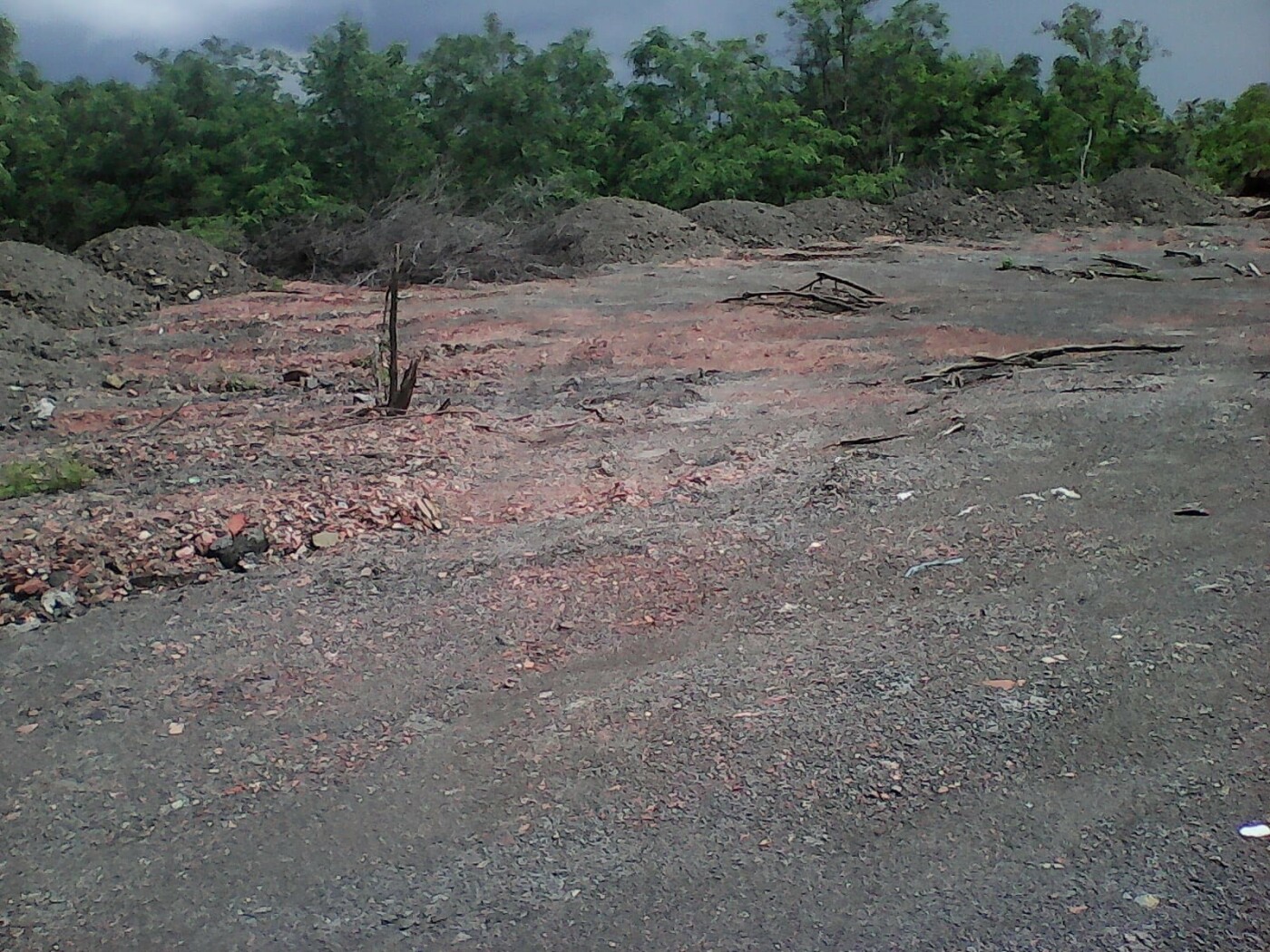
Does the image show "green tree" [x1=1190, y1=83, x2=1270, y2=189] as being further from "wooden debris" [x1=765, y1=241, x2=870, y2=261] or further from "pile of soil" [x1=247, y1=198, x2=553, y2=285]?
"pile of soil" [x1=247, y1=198, x2=553, y2=285]

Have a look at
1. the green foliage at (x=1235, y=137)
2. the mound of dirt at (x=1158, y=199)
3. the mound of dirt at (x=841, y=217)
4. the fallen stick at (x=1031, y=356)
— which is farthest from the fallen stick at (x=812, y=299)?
the green foliage at (x=1235, y=137)

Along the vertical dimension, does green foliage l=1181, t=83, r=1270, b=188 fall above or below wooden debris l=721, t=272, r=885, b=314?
above

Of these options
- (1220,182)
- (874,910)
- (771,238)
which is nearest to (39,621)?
(874,910)

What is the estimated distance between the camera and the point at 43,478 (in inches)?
257

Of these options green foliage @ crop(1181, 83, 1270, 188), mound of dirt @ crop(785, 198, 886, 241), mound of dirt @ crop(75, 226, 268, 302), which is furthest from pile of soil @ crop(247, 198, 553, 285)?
green foliage @ crop(1181, 83, 1270, 188)

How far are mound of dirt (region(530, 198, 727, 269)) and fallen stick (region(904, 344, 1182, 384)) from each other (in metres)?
10.8

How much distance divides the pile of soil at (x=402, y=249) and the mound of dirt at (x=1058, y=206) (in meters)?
10.9

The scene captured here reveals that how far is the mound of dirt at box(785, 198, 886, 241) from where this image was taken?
23734mm

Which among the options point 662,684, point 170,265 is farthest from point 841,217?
point 662,684

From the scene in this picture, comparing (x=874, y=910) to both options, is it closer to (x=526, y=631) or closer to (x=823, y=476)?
(x=526, y=631)

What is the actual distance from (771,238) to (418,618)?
1928cm

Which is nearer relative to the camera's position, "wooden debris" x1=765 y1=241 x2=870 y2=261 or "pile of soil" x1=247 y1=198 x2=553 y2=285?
"pile of soil" x1=247 y1=198 x2=553 y2=285

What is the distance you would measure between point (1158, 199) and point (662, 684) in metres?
24.2

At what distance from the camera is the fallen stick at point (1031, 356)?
888cm
